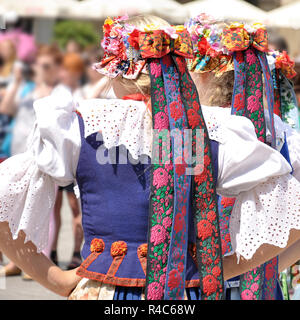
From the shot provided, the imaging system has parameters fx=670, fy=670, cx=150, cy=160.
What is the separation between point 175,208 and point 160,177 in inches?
4.0

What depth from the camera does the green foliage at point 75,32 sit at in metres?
13.5

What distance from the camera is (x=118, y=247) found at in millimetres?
1989

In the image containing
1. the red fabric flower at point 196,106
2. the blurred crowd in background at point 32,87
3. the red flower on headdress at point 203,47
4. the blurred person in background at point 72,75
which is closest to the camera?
the red fabric flower at point 196,106

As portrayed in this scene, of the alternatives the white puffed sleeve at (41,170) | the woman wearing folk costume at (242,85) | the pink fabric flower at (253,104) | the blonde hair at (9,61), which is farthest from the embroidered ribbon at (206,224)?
the blonde hair at (9,61)

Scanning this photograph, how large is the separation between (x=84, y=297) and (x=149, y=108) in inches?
24.1

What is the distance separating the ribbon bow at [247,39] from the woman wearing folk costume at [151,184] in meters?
0.71

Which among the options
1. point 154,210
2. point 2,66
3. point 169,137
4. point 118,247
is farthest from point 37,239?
point 2,66

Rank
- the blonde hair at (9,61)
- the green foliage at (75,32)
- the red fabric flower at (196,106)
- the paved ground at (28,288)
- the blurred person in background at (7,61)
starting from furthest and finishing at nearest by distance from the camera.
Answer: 1. the green foliage at (75,32)
2. the blonde hair at (9,61)
3. the blurred person in background at (7,61)
4. the paved ground at (28,288)
5. the red fabric flower at (196,106)

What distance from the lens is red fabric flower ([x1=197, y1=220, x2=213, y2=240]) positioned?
78.6 inches

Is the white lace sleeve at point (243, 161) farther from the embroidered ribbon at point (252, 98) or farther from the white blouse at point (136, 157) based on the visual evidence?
the embroidered ribbon at point (252, 98)

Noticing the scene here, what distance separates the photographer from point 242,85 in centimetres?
273

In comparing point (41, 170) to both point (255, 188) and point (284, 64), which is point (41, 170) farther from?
point (284, 64)

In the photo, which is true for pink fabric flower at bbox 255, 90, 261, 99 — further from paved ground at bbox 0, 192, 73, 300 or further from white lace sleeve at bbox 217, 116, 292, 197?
paved ground at bbox 0, 192, 73, 300
